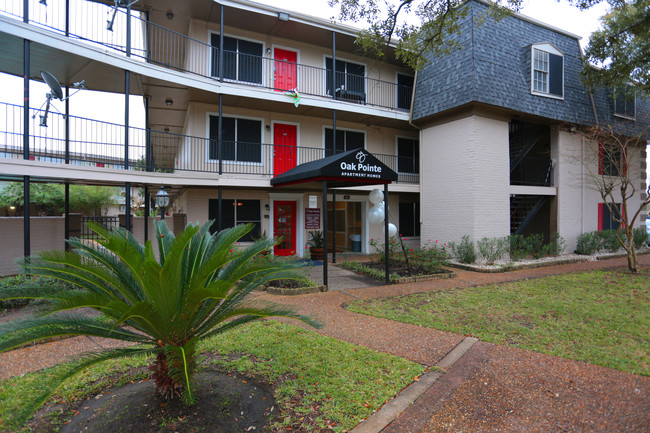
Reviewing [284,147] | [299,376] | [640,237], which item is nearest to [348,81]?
[284,147]

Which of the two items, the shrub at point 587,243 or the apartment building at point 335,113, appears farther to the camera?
the shrub at point 587,243

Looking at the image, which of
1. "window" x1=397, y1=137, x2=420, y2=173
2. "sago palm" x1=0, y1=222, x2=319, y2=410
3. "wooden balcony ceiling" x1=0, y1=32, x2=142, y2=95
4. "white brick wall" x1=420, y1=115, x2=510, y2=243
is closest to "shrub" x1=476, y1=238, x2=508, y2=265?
"white brick wall" x1=420, y1=115, x2=510, y2=243

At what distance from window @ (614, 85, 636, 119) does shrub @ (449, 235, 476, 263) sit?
9802 mm

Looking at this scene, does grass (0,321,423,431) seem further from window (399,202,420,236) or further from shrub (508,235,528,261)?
window (399,202,420,236)

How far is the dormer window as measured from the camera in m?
13.3

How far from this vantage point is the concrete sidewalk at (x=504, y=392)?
3090 mm

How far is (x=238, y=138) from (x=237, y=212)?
2717 mm

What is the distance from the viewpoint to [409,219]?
53.5 ft

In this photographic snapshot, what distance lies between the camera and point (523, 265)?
11.7 metres

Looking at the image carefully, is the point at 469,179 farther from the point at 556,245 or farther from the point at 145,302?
the point at 145,302

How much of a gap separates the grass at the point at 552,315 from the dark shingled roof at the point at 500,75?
6.66 meters

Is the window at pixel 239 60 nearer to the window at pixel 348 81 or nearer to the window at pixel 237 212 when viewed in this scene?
the window at pixel 348 81

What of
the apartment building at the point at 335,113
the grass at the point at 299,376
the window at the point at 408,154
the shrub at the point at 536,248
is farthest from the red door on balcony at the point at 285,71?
the shrub at the point at 536,248

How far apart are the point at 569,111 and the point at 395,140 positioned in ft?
22.5
